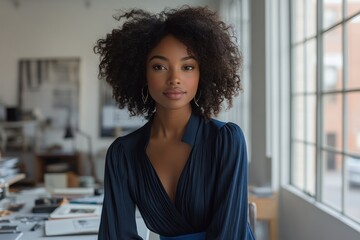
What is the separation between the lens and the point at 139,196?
1.13m

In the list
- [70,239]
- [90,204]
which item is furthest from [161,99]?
[90,204]

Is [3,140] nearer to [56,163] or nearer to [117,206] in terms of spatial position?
[56,163]

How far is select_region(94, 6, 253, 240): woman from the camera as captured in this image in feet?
3.52

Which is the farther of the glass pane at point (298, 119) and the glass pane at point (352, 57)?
the glass pane at point (298, 119)

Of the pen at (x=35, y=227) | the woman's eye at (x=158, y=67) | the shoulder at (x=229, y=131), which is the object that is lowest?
the pen at (x=35, y=227)

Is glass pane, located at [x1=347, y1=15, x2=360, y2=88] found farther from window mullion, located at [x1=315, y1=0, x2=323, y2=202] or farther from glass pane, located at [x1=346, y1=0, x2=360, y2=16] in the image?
window mullion, located at [x1=315, y1=0, x2=323, y2=202]

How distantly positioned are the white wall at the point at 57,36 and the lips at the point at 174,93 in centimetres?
499

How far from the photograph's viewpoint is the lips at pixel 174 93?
108 centimetres

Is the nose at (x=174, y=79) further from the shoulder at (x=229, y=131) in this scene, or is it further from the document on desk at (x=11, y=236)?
the document on desk at (x=11, y=236)

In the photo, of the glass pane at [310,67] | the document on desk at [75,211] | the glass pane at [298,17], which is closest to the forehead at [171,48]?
the document on desk at [75,211]

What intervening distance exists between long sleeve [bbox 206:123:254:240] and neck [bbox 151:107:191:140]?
0.12m

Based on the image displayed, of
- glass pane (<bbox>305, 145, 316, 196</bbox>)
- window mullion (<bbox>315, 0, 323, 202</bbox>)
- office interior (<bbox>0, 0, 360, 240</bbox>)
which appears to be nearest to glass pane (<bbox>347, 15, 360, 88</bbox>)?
office interior (<bbox>0, 0, 360, 240</bbox>)

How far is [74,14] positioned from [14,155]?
6.97 ft

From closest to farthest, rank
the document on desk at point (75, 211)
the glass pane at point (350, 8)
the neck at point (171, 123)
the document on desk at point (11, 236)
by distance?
the neck at point (171, 123)
the document on desk at point (11, 236)
the document on desk at point (75, 211)
the glass pane at point (350, 8)
